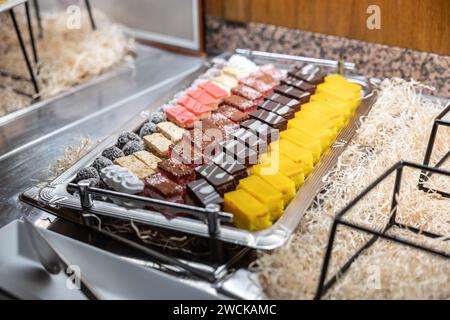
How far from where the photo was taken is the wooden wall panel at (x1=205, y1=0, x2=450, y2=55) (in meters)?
2.32

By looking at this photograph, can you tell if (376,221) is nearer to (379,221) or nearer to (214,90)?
(379,221)

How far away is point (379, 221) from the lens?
179 centimetres

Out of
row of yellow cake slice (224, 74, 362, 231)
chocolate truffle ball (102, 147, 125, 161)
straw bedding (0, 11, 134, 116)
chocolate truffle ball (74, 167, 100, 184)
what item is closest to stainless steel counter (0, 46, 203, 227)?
straw bedding (0, 11, 134, 116)

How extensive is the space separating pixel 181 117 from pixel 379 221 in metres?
0.82

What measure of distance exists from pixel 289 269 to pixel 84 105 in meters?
1.50

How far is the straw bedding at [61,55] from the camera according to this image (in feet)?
8.95

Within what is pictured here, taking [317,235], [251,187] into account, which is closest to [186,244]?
[251,187]

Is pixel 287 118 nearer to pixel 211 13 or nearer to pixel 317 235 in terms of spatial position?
pixel 317 235

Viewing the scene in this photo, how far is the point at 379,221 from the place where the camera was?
1793 mm

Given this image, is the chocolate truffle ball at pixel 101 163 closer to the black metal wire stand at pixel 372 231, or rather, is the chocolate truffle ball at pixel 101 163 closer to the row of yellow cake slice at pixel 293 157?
the row of yellow cake slice at pixel 293 157

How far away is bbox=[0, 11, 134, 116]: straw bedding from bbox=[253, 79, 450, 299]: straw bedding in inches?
57.8

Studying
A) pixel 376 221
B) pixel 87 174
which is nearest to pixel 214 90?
pixel 87 174

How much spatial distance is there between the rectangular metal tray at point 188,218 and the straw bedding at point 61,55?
0.79 m

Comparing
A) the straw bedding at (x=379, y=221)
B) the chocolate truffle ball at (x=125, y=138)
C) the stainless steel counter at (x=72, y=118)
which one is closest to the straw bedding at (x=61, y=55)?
the stainless steel counter at (x=72, y=118)
